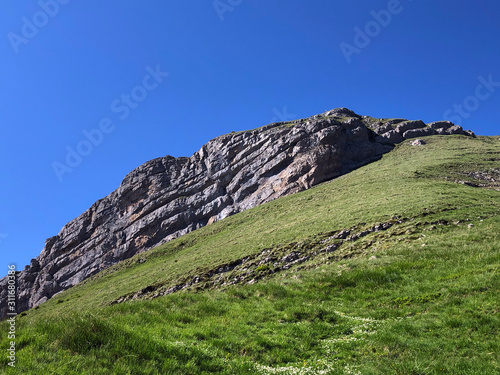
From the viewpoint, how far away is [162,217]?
109125 mm

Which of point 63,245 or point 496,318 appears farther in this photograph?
point 63,245

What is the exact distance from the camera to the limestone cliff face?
91900mm

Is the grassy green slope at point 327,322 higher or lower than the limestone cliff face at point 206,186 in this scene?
lower

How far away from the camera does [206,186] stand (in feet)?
368

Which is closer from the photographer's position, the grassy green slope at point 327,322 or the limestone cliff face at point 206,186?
the grassy green slope at point 327,322

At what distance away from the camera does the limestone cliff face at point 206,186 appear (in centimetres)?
9190

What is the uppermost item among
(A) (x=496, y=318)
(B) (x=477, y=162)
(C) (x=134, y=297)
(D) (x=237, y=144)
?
(D) (x=237, y=144)

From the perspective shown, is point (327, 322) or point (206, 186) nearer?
point (327, 322)

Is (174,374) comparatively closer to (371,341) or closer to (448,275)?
(371,341)

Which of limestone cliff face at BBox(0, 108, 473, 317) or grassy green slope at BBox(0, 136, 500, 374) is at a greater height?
limestone cliff face at BBox(0, 108, 473, 317)

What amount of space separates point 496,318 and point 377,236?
1692cm

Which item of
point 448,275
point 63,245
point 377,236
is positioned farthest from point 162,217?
point 448,275

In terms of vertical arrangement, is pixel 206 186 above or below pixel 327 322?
above

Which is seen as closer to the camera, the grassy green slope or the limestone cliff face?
the grassy green slope
